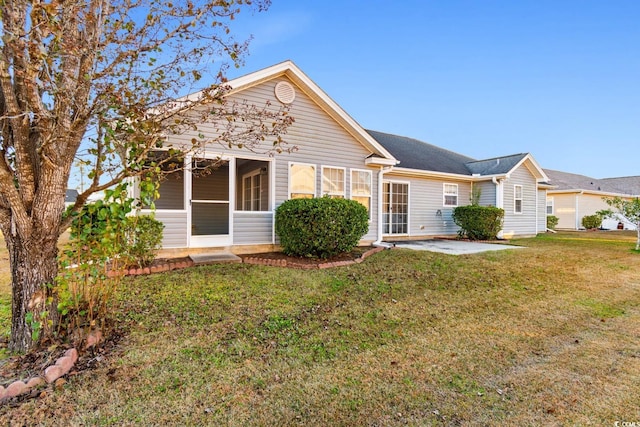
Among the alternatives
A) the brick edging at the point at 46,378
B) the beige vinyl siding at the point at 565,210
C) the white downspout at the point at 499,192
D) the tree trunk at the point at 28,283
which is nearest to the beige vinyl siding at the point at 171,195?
the tree trunk at the point at 28,283

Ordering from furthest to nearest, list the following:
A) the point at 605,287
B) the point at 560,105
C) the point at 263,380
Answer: the point at 560,105
the point at 605,287
the point at 263,380

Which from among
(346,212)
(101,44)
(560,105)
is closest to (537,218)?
(560,105)

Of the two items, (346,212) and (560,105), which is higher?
(560,105)

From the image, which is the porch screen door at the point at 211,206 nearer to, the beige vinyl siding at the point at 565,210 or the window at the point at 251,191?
the window at the point at 251,191

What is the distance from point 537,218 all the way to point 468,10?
10.8 metres

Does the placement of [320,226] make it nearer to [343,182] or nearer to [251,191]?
[343,182]

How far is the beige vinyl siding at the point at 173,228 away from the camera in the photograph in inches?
284

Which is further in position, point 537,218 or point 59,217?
point 537,218

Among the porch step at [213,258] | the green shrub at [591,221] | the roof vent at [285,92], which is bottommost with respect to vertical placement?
the porch step at [213,258]

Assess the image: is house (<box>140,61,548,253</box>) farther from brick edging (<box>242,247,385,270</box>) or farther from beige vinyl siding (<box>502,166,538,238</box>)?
brick edging (<box>242,247,385,270</box>)

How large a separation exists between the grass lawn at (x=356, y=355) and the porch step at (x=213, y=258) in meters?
0.76

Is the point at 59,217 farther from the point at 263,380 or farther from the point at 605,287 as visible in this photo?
the point at 605,287

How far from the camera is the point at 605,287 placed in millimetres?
6051

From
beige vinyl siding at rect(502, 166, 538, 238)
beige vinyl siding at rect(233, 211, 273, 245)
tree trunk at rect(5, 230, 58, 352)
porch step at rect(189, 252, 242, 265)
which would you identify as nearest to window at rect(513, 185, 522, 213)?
beige vinyl siding at rect(502, 166, 538, 238)
